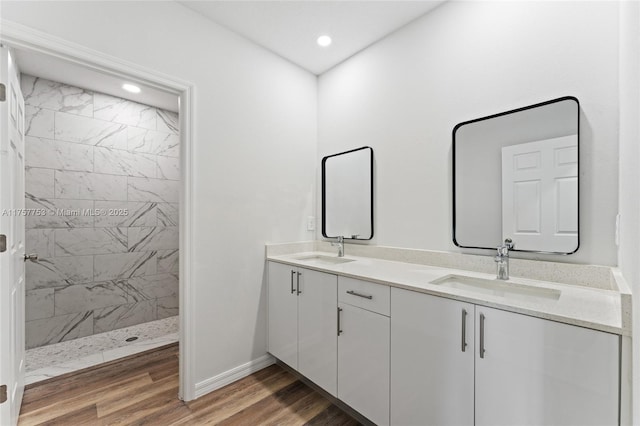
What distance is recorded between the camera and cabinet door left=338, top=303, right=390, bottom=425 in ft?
4.98

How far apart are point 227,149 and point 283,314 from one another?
1.31m

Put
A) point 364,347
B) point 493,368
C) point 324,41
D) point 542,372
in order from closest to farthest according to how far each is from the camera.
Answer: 1. point 542,372
2. point 493,368
3. point 364,347
4. point 324,41

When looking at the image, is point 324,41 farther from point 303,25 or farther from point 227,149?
point 227,149

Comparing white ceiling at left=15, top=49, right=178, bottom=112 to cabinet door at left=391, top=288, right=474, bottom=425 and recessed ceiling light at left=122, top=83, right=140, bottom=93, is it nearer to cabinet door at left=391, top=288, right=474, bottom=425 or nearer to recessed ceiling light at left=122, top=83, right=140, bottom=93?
recessed ceiling light at left=122, top=83, right=140, bottom=93

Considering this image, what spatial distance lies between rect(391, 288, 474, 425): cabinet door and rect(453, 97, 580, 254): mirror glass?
64 cm

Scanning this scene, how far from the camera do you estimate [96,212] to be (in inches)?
115

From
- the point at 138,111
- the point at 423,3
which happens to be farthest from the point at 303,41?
the point at 138,111

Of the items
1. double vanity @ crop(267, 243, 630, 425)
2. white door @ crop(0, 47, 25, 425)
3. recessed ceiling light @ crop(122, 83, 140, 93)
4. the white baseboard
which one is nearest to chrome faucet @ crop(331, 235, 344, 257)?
double vanity @ crop(267, 243, 630, 425)

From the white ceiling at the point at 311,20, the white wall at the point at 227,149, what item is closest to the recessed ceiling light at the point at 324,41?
the white ceiling at the point at 311,20

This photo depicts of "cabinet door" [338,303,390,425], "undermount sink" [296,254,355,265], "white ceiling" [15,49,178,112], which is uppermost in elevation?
"white ceiling" [15,49,178,112]

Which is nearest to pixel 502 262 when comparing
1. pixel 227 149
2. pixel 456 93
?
pixel 456 93

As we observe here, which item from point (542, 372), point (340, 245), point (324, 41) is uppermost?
point (324, 41)

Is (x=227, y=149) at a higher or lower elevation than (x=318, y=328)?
higher

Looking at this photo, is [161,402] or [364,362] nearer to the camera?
[364,362]
